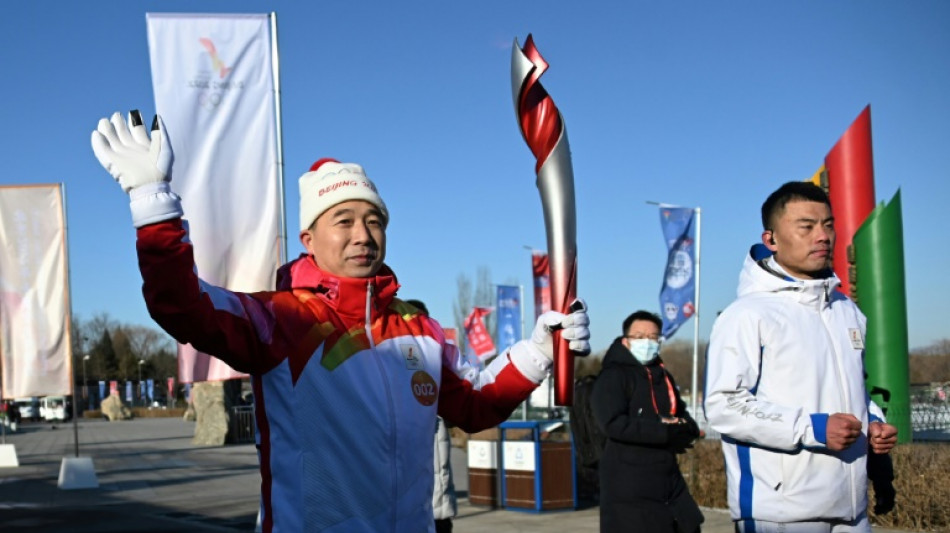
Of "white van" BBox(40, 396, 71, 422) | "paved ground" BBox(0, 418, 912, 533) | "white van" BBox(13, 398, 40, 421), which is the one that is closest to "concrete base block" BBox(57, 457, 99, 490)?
"paved ground" BBox(0, 418, 912, 533)

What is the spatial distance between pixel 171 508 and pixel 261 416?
11.4 m

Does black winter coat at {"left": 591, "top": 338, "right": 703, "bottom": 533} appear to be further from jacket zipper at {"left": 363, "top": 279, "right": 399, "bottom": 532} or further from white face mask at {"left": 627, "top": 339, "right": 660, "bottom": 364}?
jacket zipper at {"left": 363, "top": 279, "right": 399, "bottom": 532}

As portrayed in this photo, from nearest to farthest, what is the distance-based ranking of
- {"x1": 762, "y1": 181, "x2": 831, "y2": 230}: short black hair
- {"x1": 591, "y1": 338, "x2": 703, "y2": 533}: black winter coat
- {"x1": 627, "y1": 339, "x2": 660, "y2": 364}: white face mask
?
{"x1": 762, "y1": 181, "x2": 831, "y2": 230}: short black hair → {"x1": 591, "y1": 338, "x2": 703, "y2": 533}: black winter coat → {"x1": 627, "y1": 339, "x2": 660, "y2": 364}: white face mask

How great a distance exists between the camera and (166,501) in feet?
47.3

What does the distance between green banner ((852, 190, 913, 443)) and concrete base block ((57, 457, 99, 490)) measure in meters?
12.0

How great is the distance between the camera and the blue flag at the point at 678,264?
64.3 feet

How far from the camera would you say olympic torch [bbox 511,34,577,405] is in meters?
3.08

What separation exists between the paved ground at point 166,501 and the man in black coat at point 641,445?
3854 mm

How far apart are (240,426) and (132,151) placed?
87.5 feet

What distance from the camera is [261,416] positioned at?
2980 millimetres

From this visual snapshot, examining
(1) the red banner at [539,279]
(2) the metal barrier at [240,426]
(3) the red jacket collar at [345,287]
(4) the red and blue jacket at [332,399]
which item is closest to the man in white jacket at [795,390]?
(4) the red and blue jacket at [332,399]

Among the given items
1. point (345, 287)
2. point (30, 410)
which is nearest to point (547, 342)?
point (345, 287)

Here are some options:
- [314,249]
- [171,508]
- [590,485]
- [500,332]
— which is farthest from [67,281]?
[500,332]

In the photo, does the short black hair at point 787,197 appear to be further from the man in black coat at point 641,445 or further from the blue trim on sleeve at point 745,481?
the man in black coat at point 641,445
